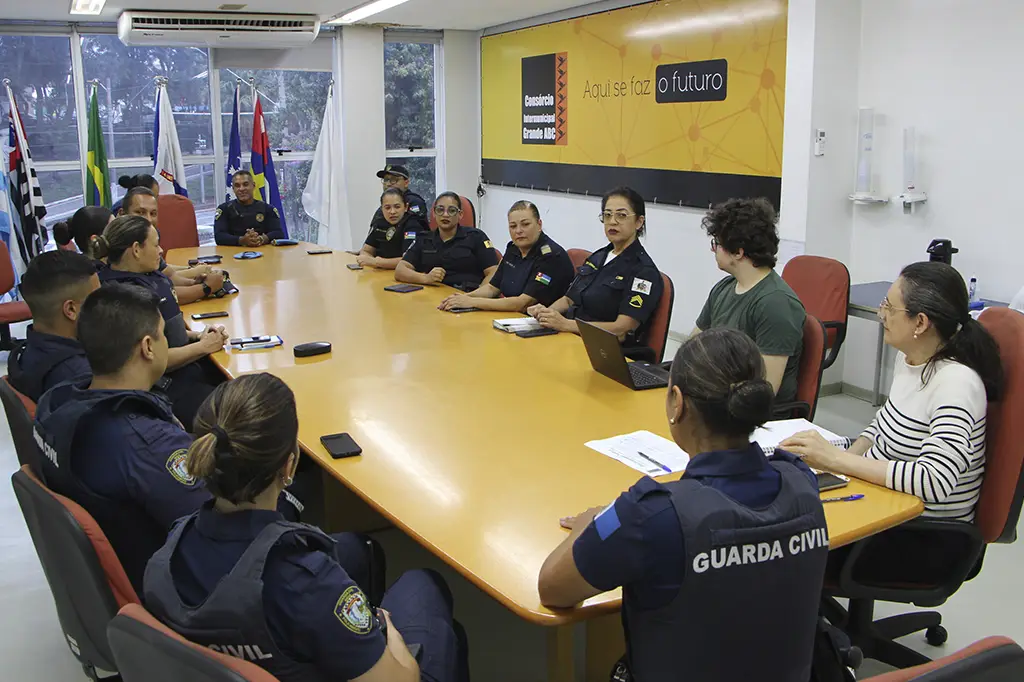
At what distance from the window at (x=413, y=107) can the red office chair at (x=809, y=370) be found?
7401 mm

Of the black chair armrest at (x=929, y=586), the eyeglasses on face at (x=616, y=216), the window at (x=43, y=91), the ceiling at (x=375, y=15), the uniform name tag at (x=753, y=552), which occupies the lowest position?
the black chair armrest at (x=929, y=586)

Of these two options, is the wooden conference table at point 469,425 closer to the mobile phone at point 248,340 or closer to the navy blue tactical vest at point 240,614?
the mobile phone at point 248,340

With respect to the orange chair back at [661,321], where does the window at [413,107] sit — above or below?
above

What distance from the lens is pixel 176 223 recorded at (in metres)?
7.80

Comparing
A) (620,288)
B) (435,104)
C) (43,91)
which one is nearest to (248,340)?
(620,288)

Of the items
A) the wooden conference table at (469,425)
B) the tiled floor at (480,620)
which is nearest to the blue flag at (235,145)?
the wooden conference table at (469,425)

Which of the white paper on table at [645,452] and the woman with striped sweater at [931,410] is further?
the white paper on table at [645,452]

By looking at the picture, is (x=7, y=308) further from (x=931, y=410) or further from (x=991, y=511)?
(x=991, y=511)

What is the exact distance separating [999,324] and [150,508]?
2296mm

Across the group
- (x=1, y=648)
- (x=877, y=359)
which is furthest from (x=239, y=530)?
(x=877, y=359)

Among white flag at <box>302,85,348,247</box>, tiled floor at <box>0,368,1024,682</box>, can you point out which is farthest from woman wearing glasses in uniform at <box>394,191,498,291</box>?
white flag at <box>302,85,348,247</box>

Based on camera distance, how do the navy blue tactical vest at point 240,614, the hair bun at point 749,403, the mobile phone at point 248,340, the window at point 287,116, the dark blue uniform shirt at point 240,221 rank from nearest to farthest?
the navy blue tactical vest at point 240,614, the hair bun at point 749,403, the mobile phone at point 248,340, the dark blue uniform shirt at point 240,221, the window at point 287,116

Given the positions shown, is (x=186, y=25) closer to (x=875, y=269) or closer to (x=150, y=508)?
(x=875, y=269)

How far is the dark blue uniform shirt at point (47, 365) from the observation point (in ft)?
9.65
